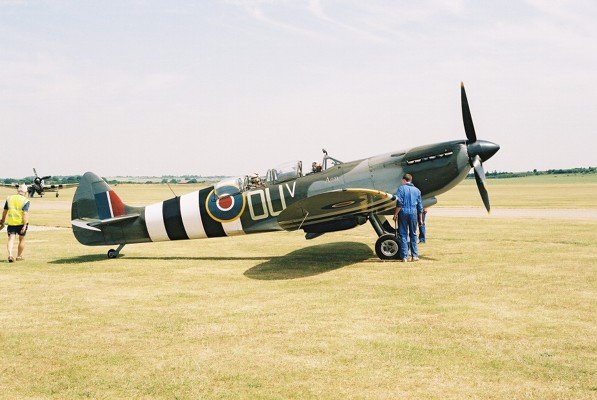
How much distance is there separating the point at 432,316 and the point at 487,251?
6.22 m

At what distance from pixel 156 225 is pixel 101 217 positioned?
168 cm

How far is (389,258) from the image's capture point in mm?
10836

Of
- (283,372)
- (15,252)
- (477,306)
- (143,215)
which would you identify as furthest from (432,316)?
(15,252)

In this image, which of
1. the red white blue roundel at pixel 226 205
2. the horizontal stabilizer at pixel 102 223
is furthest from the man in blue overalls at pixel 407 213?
the horizontal stabilizer at pixel 102 223

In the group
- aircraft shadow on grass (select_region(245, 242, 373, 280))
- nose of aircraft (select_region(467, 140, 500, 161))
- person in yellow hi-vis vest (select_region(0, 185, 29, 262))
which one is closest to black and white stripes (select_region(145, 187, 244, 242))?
aircraft shadow on grass (select_region(245, 242, 373, 280))

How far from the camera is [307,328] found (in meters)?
5.87

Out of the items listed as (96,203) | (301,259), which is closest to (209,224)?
(301,259)

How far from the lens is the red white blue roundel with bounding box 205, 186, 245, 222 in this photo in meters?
12.0

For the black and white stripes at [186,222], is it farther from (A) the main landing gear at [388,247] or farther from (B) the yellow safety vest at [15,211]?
(A) the main landing gear at [388,247]

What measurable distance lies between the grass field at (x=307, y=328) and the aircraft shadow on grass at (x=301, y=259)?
0.24 feet

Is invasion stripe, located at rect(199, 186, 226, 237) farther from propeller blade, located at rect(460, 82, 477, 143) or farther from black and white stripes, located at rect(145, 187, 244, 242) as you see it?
propeller blade, located at rect(460, 82, 477, 143)

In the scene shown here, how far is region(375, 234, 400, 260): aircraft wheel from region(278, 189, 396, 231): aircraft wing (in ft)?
2.42

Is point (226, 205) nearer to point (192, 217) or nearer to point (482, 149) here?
point (192, 217)

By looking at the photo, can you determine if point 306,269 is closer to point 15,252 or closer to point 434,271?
point 434,271
